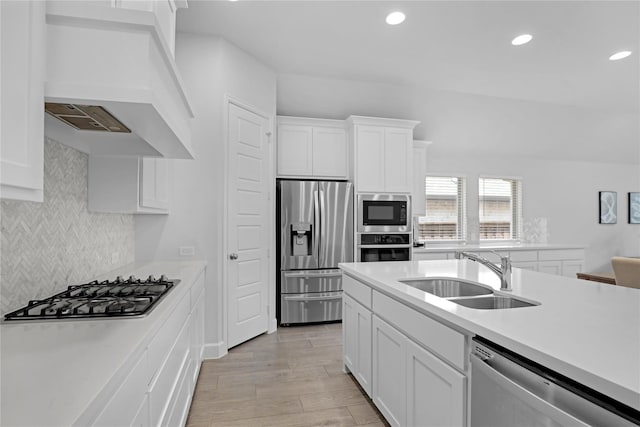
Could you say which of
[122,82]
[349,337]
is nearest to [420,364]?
[349,337]

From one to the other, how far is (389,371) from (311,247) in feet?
7.44

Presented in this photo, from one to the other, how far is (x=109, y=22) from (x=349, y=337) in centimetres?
241

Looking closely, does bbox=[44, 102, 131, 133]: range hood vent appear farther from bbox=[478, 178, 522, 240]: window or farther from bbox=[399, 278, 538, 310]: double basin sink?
bbox=[478, 178, 522, 240]: window

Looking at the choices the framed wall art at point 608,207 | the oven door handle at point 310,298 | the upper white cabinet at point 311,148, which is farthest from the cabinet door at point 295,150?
the framed wall art at point 608,207

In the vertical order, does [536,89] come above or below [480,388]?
above

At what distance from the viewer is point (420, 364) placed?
5.30 ft

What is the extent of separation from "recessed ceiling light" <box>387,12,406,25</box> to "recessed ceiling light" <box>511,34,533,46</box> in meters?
1.19

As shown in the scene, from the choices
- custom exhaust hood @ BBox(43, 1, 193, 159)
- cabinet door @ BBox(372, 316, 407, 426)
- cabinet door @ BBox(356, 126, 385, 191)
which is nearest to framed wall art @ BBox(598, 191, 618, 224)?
cabinet door @ BBox(356, 126, 385, 191)

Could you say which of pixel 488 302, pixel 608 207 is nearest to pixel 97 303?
pixel 488 302

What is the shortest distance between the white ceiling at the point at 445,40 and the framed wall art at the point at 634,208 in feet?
10.6

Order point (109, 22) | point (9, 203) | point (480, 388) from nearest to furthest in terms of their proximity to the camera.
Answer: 1. point (109, 22)
2. point (480, 388)
3. point (9, 203)

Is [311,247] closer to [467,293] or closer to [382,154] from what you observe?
[382,154]

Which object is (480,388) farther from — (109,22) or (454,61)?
(454,61)

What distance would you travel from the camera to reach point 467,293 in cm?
208
